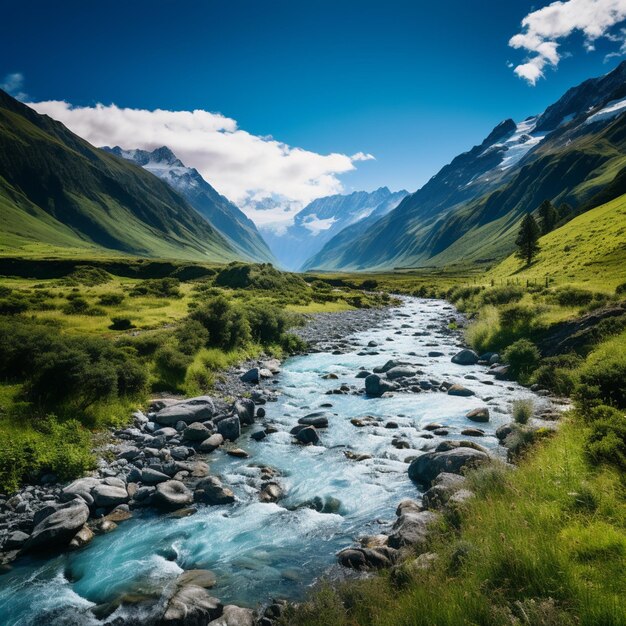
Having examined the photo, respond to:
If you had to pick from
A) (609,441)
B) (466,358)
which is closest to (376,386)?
(466,358)

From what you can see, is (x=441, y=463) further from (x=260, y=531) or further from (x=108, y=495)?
(x=108, y=495)

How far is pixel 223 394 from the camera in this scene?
2406cm

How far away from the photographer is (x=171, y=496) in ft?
41.9

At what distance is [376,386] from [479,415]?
7.13m

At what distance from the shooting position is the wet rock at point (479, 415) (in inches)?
743

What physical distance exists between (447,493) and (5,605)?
10.7m

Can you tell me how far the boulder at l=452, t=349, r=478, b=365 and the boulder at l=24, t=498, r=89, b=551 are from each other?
26605mm

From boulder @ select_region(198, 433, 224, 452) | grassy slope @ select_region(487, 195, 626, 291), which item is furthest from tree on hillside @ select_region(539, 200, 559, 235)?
boulder @ select_region(198, 433, 224, 452)

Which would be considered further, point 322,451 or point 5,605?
point 322,451

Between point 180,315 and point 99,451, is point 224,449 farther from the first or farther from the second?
point 180,315

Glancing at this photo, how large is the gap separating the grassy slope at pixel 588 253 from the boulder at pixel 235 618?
3788cm

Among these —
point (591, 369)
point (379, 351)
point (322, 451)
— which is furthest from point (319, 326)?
point (591, 369)

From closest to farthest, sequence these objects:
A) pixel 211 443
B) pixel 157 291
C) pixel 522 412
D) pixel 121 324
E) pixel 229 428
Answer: pixel 522 412 < pixel 211 443 < pixel 229 428 < pixel 121 324 < pixel 157 291

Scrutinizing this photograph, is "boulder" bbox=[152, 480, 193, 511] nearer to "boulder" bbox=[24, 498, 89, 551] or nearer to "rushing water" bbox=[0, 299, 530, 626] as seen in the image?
"rushing water" bbox=[0, 299, 530, 626]
